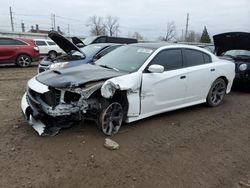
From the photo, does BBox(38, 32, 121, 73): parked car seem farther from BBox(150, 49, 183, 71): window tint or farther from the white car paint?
the white car paint

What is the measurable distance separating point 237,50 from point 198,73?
4.35 meters

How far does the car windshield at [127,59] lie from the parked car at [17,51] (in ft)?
30.5

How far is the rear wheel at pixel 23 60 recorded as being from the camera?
46.9 feet

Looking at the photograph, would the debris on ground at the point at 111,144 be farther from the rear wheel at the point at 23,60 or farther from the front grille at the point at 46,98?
the rear wheel at the point at 23,60

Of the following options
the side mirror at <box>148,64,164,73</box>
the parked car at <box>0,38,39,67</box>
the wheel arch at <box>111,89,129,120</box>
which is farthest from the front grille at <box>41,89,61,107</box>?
the parked car at <box>0,38,39,67</box>

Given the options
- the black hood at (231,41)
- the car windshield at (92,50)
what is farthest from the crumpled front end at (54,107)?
the black hood at (231,41)

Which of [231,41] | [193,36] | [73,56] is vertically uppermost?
[231,41]

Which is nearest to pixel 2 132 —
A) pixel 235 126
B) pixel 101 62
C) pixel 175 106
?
pixel 101 62

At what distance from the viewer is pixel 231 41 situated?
373 inches

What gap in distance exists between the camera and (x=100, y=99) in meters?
4.64

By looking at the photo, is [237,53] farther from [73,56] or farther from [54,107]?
[54,107]

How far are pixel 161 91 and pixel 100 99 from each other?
1331 mm

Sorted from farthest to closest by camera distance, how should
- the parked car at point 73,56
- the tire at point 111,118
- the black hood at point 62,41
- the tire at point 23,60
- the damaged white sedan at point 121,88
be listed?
the tire at point 23,60 < the parked car at point 73,56 < the black hood at point 62,41 < the tire at point 111,118 < the damaged white sedan at point 121,88

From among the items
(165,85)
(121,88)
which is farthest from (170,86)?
(121,88)
